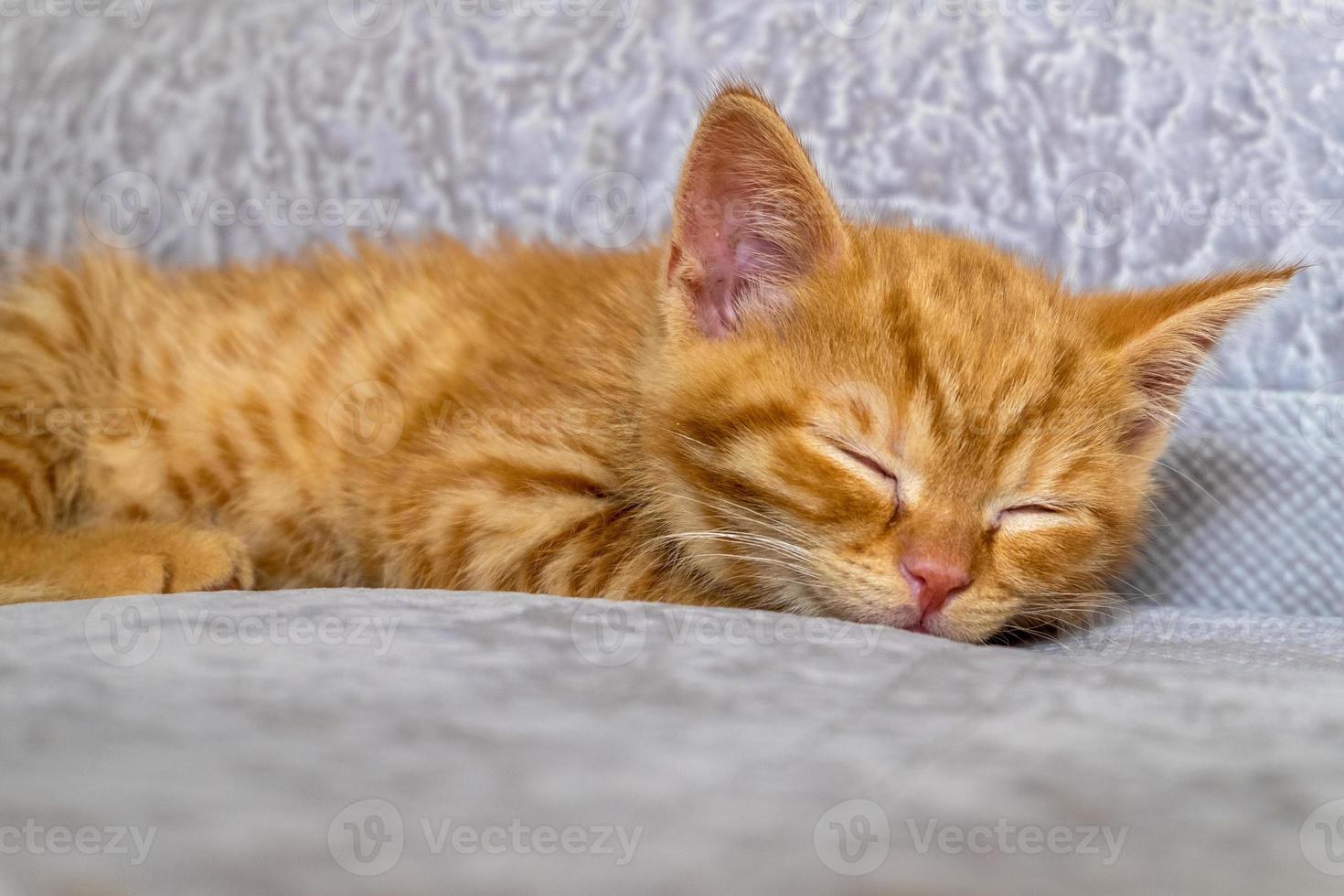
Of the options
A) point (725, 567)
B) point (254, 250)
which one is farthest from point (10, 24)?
point (725, 567)

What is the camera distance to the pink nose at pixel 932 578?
0.90m

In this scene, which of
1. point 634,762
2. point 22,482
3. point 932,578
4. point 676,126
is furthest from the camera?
point 676,126

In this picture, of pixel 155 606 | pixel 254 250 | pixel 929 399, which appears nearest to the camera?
pixel 155 606

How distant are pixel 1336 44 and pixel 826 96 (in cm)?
72

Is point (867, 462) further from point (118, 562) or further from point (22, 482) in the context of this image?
point (22, 482)

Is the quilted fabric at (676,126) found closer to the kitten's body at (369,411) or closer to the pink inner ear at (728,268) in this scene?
the kitten's body at (369,411)

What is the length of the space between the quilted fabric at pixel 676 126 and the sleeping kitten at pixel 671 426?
36 centimetres

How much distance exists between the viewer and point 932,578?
2.95 feet

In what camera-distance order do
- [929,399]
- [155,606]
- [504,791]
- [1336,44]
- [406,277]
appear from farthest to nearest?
[1336,44], [406,277], [929,399], [155,606], [504,791]

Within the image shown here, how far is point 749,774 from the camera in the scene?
0.55 m

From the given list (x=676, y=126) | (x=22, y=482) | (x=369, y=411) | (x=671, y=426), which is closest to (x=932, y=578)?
(x=671, y=426)

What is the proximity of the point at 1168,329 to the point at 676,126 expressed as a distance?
89cm

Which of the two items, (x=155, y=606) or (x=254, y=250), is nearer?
(x=155, y=606)

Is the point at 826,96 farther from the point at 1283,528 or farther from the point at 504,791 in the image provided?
the point at 504,791
